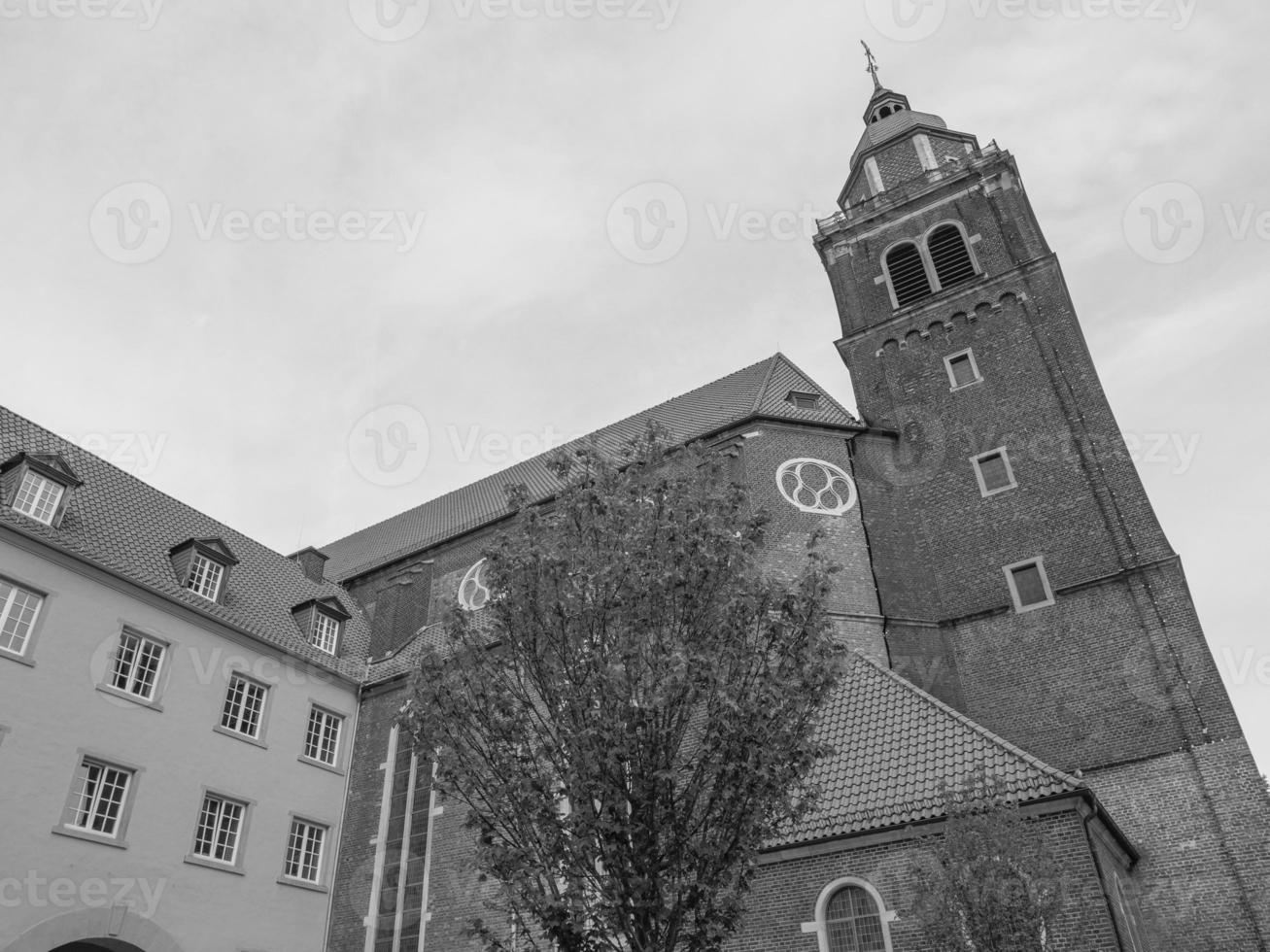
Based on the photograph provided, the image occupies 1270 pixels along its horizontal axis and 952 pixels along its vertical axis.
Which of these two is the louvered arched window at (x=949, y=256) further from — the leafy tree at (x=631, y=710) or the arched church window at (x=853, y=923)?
the leafy tree at (x=631, y=710)

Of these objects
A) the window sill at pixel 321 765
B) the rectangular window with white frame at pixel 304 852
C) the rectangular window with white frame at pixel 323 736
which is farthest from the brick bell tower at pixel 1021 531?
the rectangular window with white frame at pixel 304 852

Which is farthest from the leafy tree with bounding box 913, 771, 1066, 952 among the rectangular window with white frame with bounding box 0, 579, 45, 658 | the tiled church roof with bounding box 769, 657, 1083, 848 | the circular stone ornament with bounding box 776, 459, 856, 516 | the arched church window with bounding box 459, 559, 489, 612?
the arched church window with bounding box 459, 559, 489, 612

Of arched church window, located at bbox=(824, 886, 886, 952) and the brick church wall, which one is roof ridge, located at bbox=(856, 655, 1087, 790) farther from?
arched church window, located at bbox=(824, 886, 886, 952)

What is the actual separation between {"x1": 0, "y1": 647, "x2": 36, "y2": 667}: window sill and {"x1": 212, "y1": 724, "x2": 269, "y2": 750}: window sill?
4.30 meters

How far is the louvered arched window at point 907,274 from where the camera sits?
2820 centimetres

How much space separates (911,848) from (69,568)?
1670 centimetres

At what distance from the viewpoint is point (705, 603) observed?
32.6 feet

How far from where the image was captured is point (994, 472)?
23875 millimetres

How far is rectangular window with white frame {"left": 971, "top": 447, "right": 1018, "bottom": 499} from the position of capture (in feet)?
77.2

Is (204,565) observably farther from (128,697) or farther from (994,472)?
(994,472)

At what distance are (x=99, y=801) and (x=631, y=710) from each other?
45.3 ft

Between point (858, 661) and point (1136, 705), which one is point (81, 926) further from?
point (1136, 705)

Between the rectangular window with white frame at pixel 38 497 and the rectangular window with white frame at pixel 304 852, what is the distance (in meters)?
8.82

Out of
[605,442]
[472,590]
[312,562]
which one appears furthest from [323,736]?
[605,442]
